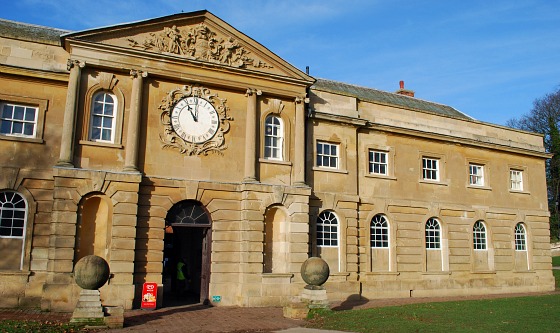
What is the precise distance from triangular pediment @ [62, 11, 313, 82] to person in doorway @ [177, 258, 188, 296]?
8118 mm

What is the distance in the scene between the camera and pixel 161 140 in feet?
57.1

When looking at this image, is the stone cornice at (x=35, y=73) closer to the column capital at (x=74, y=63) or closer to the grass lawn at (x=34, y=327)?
the column capital at (x=74, y=63)

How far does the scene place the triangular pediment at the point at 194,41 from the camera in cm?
1694

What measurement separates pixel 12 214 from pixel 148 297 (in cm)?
516

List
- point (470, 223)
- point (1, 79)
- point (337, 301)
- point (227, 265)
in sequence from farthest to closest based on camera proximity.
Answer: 1. point (470, 223)
2. point (337, 301)
3. point (227, 265)
4. point (1, 79)

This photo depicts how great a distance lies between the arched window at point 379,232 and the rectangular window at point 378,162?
2043 millimetres

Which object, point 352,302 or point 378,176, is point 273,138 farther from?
point 352,302

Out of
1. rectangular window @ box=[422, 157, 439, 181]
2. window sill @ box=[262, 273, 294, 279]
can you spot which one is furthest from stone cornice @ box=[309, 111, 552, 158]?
window sill @ box=[262, 273, 294, 279]

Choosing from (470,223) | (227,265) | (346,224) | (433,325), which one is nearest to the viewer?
(433,325)

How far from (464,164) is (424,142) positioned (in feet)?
8.99

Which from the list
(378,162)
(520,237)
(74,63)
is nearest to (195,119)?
(74,63)

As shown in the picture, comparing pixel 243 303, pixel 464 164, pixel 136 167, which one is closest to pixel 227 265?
pixel 243 303

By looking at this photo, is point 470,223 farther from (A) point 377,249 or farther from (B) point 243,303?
(B) point 243,303

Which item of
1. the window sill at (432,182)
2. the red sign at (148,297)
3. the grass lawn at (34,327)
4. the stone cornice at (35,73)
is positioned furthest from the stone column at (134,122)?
A: the window sill at (432,182)
